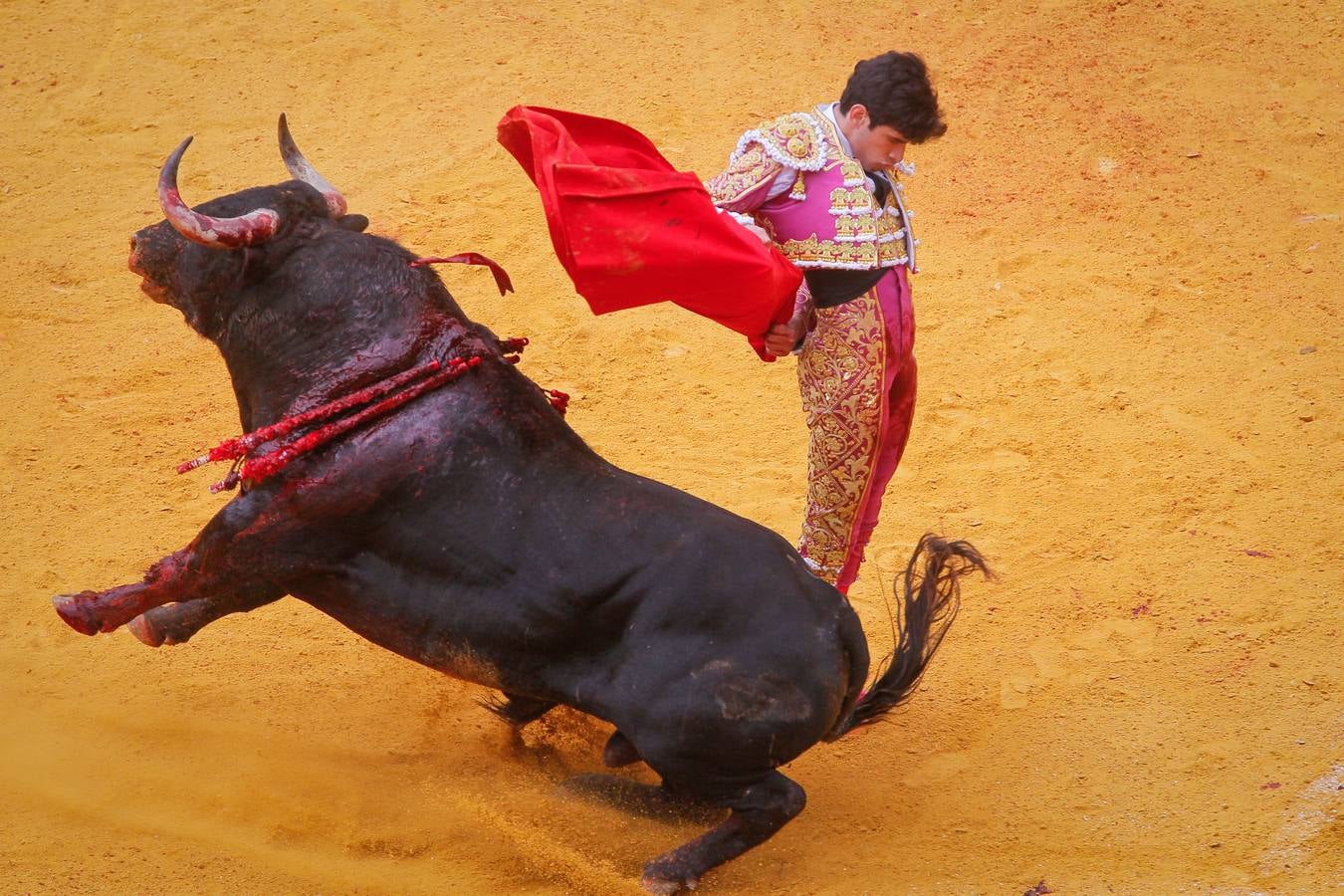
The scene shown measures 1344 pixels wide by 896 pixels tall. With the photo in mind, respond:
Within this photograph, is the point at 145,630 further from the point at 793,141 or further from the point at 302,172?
the point at 793,141

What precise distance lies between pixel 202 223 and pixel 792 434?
331cm

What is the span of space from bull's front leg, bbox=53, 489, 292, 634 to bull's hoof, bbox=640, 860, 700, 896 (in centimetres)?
140

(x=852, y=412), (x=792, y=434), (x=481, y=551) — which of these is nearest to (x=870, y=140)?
(x=852, y=412)

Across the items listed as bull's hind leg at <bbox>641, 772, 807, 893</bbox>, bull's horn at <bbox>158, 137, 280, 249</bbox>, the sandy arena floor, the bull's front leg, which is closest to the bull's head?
bull's horn at <bbox>158, 137, 280, 249</bbox>

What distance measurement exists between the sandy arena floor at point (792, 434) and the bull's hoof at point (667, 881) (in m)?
0.13

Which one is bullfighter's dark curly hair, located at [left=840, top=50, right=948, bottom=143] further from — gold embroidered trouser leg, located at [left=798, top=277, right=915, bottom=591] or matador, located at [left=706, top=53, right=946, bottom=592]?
gold embroidered trouser leg, located at [left=798, top=277, right=915, bottom=591]

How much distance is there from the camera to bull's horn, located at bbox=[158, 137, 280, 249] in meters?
4.05

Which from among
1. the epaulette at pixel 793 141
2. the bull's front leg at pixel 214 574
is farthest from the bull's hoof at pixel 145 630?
the epaulette at pixel 793 141

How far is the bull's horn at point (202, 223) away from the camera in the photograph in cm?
405

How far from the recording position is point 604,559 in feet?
13.3

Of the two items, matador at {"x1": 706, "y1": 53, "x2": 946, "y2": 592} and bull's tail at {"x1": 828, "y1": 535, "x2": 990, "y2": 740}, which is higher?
matador at {"x1": 706, "y1": 53, "x2": 946, "y2": 592}

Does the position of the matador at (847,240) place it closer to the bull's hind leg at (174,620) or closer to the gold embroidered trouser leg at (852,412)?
the gold embroidered trouser leg at (852,412)

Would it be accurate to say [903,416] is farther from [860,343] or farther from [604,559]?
[604,559]

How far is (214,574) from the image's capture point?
4.17 metres
